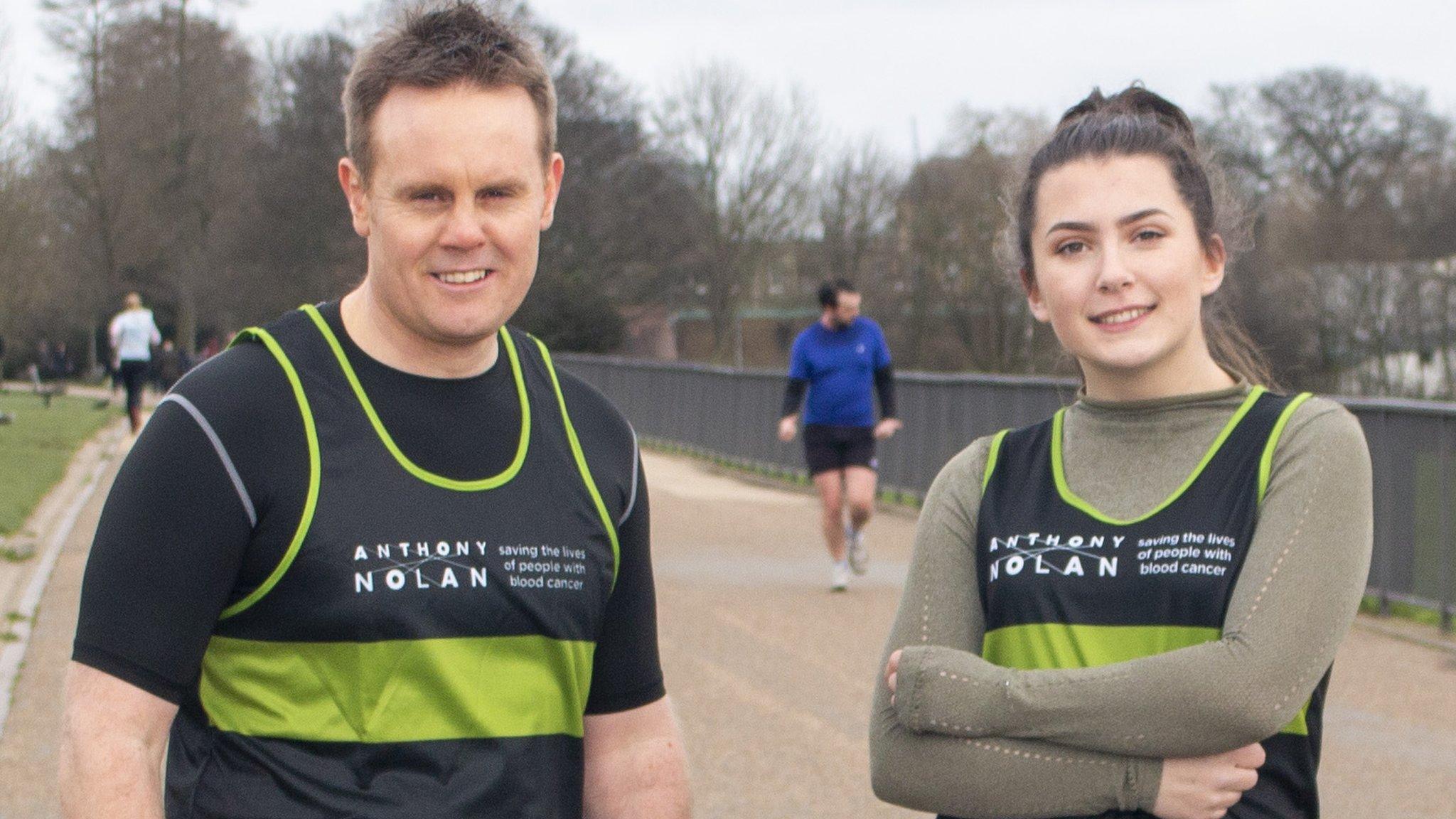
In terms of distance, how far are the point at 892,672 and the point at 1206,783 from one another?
20.8 inches

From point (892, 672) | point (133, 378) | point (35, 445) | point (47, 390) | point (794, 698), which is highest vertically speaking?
point (892, 672)

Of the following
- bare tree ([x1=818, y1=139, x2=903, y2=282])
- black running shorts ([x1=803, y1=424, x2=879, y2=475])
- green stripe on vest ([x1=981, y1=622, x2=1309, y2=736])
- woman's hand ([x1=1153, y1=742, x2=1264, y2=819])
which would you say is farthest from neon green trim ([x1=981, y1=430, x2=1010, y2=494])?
bare tree ([x1=818, y1=139, x2=903, y2=282])

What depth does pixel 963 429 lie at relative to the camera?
16.8 meters

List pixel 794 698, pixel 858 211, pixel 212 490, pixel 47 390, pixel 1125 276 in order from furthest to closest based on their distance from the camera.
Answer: pixel 858 211 < pixel 47 390 < pixel 794 698 < pixel 1125 276 < pixel 212 490

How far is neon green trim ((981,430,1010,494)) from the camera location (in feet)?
9.25

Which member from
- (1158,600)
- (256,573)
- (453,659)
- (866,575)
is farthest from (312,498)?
(866,575)

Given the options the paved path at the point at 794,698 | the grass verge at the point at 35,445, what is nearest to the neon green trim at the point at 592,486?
the paved path at the point at 794,698

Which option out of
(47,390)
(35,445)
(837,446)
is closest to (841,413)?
(837,446)

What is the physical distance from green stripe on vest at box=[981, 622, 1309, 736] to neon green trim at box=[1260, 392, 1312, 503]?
229 mm

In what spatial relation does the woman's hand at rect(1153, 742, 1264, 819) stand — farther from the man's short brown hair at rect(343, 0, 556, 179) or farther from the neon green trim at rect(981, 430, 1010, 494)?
the man's short brown hair at rect(343, 0, 556, 179)

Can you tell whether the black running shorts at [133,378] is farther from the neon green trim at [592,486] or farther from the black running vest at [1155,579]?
the black running vest at [1155,579]

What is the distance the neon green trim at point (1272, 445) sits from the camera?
8.52 ft

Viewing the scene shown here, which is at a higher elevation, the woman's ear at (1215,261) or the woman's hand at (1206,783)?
the woman's ear at (1215,261)

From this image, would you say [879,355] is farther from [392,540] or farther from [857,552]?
[392,540]
